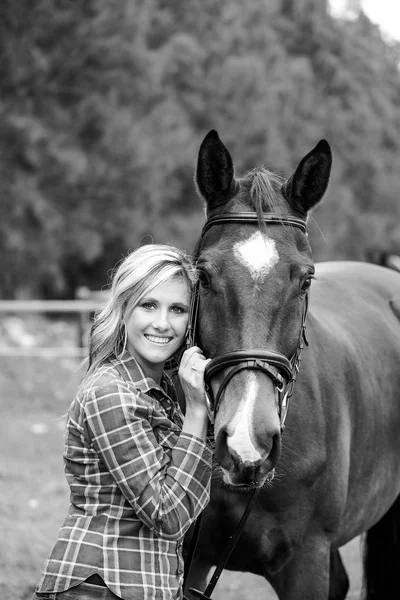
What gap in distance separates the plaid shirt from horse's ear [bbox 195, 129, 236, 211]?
2.64 ft

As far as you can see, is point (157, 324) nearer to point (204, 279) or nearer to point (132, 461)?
point (204, 279)

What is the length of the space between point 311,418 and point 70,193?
18.5 m

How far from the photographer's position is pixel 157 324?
2668mm

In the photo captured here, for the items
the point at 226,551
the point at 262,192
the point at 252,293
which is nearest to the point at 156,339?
the point at 252,293

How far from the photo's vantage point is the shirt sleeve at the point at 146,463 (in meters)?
2.40

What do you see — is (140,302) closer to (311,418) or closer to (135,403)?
(135,403)

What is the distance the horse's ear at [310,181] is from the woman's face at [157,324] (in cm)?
56

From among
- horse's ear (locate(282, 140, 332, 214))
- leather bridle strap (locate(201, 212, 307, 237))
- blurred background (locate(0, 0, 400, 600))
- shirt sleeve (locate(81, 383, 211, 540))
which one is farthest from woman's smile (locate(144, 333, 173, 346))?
blurred background (locate(0, 0, 400, 600))

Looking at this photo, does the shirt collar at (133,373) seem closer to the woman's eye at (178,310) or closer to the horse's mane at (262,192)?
the woman's eye at (178,310)

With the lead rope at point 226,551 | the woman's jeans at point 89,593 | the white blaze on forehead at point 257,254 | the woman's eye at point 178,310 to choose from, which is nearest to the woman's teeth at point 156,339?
the woman's eye at point 178,310

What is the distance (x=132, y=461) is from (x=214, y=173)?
1109 mm

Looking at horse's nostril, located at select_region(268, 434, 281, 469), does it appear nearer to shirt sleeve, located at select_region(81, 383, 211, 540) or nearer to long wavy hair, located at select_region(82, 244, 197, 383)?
shirt sleeve, located at select_region(81, 383, 211, 540)

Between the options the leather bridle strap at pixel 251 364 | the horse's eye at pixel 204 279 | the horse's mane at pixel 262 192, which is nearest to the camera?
the leather bridle strap at pixel 251 364

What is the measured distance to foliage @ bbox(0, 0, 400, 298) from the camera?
1984 cm
